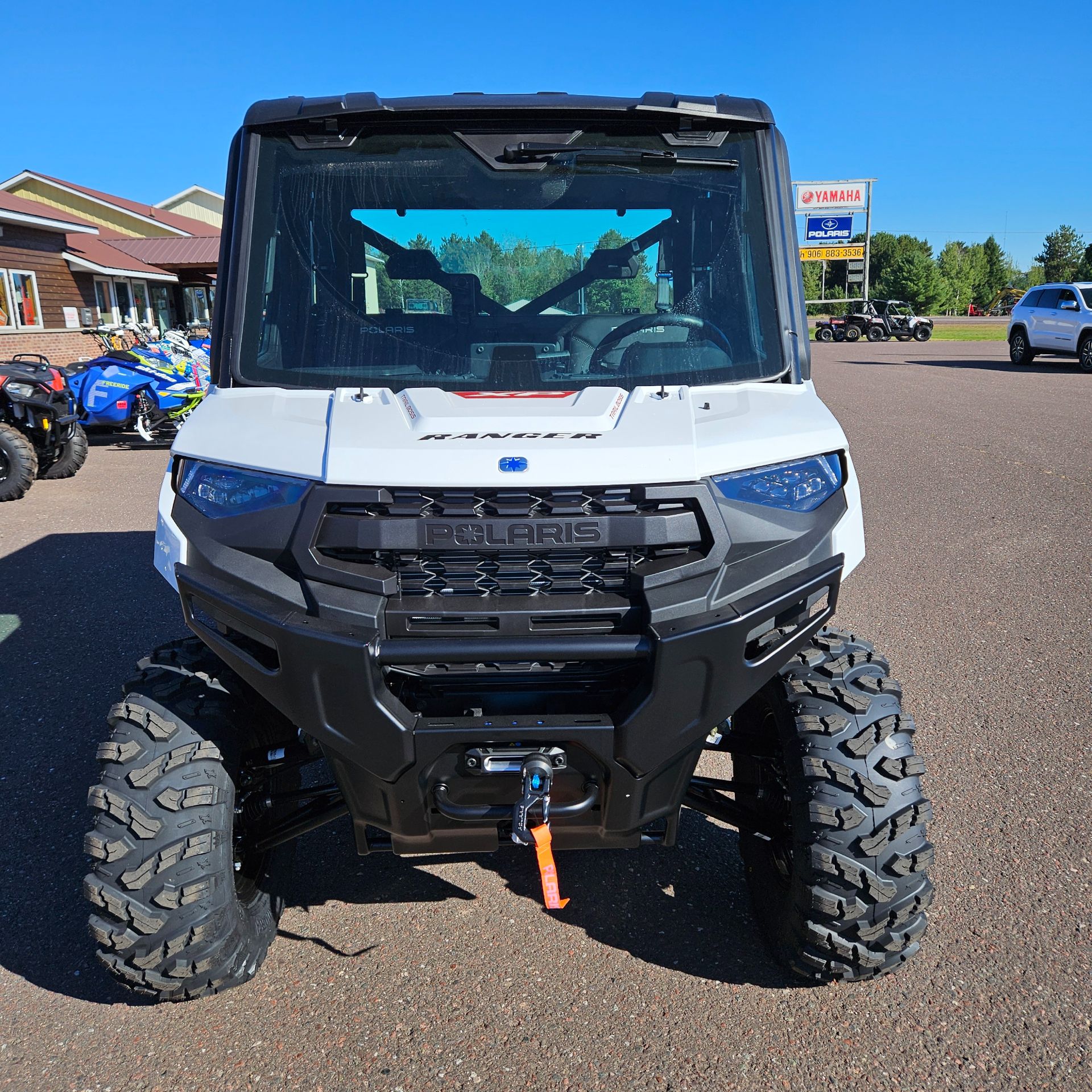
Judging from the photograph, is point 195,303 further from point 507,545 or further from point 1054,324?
point 507,545

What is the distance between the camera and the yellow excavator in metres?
96.5

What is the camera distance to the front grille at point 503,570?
2318mm

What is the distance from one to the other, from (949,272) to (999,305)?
6500 millimetres

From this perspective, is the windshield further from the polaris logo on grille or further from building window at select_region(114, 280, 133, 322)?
building window at select_region(114, 280, 133, 322)

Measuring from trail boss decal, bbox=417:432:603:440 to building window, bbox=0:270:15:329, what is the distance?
76.9 ft

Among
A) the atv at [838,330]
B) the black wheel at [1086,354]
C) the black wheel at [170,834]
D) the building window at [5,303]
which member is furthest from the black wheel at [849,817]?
the atv at [838,330]

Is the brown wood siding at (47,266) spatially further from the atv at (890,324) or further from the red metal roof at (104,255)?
the atv at (890,324)

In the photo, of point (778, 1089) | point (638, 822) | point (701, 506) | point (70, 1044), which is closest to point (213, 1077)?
point (70, 1044)

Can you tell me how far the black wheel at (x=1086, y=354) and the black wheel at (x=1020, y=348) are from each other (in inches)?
70.3

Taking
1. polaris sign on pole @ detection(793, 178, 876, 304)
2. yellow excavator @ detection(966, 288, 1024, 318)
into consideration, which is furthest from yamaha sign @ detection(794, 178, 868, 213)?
yellow excavator @ detection(966, 288, 1024, 318)

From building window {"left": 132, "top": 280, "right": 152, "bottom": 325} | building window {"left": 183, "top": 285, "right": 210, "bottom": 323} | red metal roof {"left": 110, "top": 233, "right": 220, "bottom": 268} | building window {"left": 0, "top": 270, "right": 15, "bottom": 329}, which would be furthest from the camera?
building window {"left": 183, "top": 285, "right": 210, "bottom": 323}

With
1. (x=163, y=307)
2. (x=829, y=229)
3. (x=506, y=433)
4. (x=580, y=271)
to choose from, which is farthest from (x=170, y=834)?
(x=829, y=229)

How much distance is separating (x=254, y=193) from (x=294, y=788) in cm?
195

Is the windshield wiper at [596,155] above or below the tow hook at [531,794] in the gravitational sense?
above
